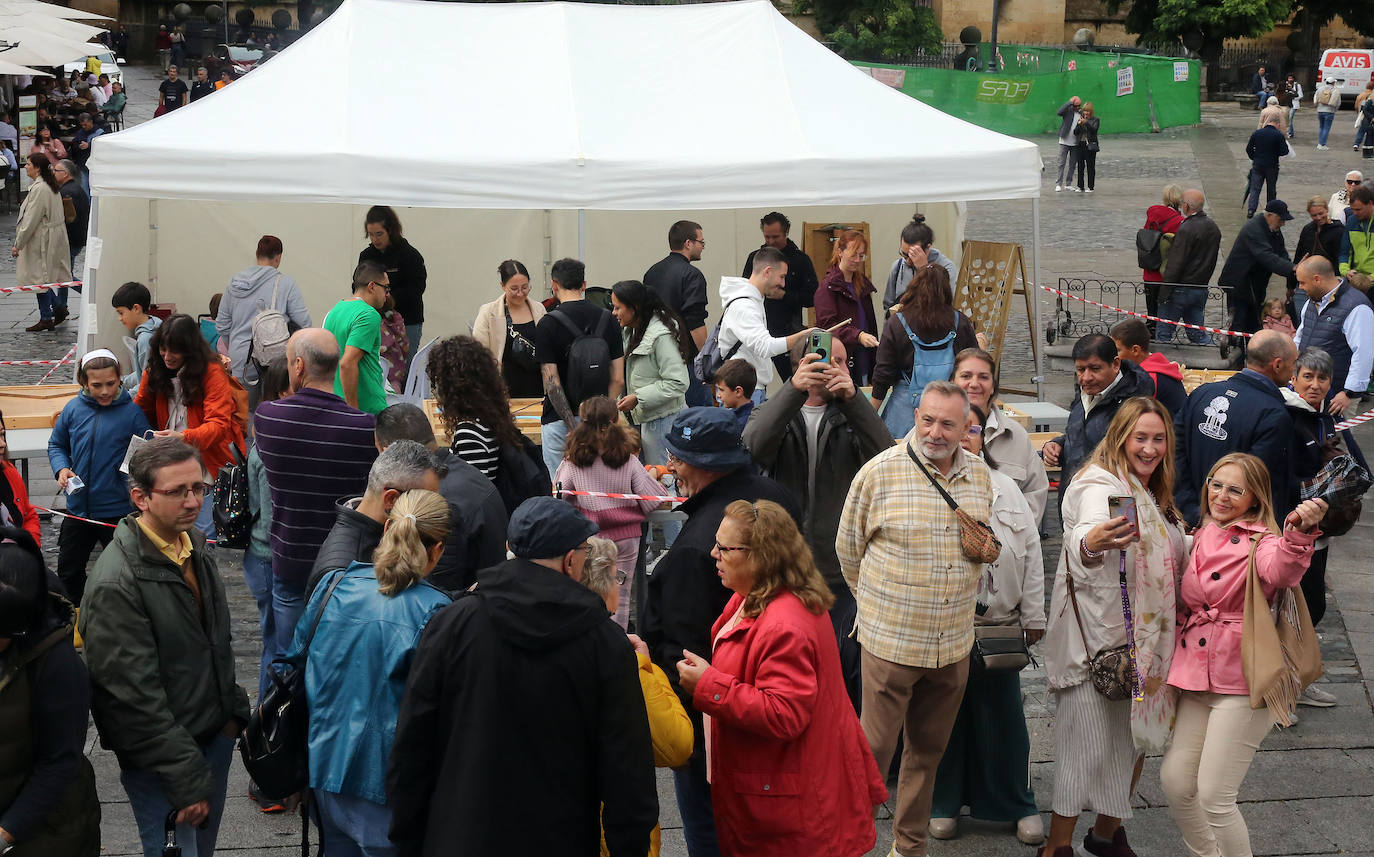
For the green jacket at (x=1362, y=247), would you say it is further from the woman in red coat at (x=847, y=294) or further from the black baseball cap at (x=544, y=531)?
the black baseball cap at (x=544, y=531)

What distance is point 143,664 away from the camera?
3.96 metres

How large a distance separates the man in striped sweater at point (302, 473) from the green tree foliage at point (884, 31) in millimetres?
42985

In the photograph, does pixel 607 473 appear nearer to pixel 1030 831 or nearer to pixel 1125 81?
pixel 1030 831

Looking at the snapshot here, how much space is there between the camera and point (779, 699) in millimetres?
3834

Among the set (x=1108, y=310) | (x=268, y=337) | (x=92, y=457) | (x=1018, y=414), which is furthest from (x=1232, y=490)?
(x=1108, y=310)

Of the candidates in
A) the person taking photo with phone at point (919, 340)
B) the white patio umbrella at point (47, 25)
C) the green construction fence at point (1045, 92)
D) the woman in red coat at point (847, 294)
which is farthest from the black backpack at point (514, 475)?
the green construction fence at point (1045, 92)

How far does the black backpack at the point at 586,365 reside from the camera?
765cm

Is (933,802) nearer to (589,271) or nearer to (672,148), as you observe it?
(672,148)

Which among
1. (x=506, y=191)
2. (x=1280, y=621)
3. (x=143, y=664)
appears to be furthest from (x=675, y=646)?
(x=506, y=191)

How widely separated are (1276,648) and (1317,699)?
2264 mm

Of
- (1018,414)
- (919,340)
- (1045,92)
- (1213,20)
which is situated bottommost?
(1018,414)

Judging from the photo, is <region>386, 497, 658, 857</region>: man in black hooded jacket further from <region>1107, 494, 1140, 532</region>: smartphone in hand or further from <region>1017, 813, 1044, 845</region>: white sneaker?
<region>1017, 813, 1044, 845</region>: white sneaker

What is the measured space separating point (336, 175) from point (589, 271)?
400 centimetres

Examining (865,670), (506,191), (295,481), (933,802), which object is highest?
(506,191)
